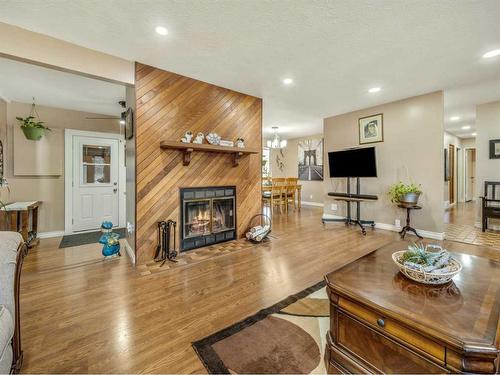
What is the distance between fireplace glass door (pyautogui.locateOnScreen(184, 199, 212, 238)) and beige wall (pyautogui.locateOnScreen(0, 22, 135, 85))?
72.4 inches

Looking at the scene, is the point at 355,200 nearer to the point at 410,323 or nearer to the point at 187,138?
the point at 187,138

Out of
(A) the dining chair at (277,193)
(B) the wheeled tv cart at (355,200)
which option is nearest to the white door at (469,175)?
(B) the wheeled tv cart at (355,200)

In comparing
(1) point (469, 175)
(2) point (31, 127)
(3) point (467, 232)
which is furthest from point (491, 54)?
(1) point (469, 175)

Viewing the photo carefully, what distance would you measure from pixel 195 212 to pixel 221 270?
1123 mm

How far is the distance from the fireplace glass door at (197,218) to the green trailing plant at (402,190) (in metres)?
3.38

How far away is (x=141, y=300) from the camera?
2096 millimetres

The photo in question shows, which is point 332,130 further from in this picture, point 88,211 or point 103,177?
point 88,211

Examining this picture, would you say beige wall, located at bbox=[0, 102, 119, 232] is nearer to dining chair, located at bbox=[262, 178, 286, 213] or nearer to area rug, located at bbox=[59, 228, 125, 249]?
area rug, located at bbox=[59, 228, 125, 249]

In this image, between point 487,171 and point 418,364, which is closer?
point 418,364

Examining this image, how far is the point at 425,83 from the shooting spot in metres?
3.60

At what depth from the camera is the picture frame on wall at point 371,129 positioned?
470 centimetres

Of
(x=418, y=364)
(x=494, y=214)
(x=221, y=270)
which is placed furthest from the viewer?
(x=494, y=214)

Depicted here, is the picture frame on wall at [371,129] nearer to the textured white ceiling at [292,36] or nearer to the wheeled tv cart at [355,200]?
the wheeled tv cart at [355,200]

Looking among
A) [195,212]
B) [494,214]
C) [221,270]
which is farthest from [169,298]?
[494,214]
